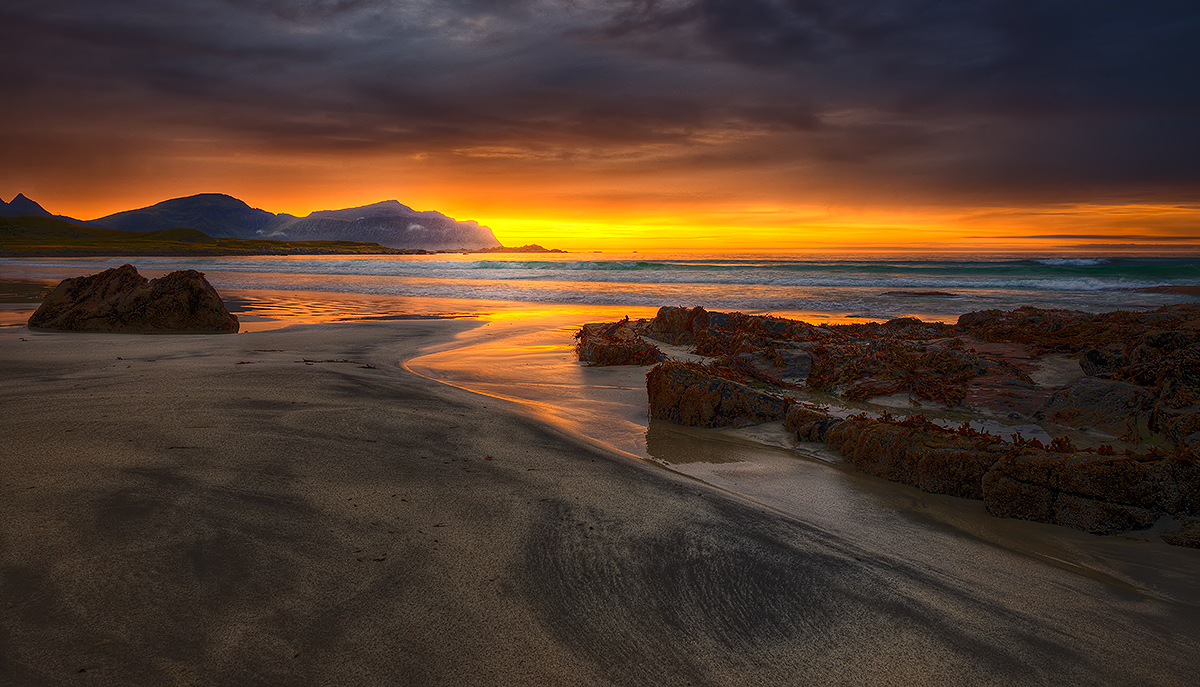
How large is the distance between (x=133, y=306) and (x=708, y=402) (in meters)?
9.99

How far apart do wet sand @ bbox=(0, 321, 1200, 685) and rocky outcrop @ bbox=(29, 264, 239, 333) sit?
702cm

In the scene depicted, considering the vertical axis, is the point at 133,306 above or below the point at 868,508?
above

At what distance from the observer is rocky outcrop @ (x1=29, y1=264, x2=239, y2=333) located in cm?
959

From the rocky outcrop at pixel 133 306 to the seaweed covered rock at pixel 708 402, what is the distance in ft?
28.0

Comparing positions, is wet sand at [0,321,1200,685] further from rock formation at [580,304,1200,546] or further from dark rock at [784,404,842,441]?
dark rock at [784,404,842,441]

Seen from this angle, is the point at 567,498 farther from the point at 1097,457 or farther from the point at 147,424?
the point at 1097,457

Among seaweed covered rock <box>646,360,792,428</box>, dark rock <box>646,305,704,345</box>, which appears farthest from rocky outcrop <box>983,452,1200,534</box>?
dark rock <box>646,305,704,345</box>

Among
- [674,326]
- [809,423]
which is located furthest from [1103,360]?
[674,326]

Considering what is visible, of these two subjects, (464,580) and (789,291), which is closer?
(464,580)

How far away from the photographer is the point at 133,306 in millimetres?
9883

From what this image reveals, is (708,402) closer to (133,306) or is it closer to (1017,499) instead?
(1017,499)

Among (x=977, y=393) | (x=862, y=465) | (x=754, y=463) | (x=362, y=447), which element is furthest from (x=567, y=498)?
(x=977, y=393)

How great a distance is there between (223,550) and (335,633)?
0.69 metres

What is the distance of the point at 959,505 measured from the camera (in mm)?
3646
